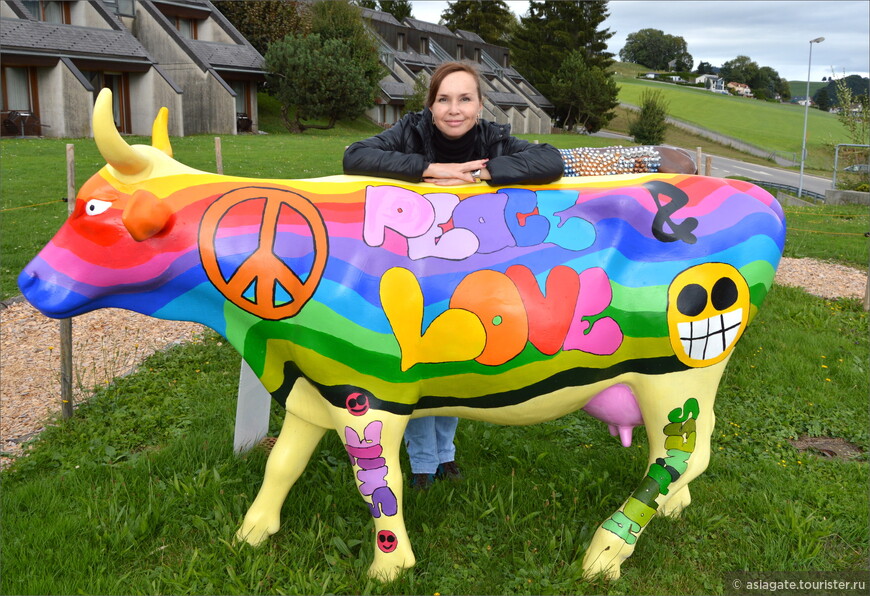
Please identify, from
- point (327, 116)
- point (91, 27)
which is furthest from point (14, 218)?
point (327, 116)

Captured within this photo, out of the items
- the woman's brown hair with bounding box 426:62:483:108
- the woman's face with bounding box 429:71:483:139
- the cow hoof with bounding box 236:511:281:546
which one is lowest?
the cow hoof with bounding box 236:511:281:546

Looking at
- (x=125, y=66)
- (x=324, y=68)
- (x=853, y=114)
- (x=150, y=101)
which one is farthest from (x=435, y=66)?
(x=853, y=114)

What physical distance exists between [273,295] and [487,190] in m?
0.93

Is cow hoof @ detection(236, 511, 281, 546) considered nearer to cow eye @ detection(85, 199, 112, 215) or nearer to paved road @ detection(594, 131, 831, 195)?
cow eye @ detection(85, 199, 112, 215)

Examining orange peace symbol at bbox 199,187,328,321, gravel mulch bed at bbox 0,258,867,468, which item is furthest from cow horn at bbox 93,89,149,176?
gravel mulch bed at bbox 0,258,867,468

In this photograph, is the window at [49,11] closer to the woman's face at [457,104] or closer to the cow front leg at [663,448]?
the woman's face at [457,104]

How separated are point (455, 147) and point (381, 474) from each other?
4.76ft

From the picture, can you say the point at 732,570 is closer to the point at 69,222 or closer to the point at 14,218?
the point at 69,222

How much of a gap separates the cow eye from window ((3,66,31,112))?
20933 mm

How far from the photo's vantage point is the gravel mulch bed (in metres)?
4.80

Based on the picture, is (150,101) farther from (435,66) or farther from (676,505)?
(676,505)

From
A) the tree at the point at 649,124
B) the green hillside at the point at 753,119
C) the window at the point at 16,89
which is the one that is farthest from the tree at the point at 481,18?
the window at the point at 16,89

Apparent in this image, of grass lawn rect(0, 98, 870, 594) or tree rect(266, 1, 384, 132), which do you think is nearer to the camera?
grass lawn rect(0, 98, 870, 594)

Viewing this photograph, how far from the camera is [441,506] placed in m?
3.41
